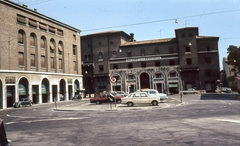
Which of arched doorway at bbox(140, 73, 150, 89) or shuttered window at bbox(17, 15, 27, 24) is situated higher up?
shuttered window at bbox(17, 15, 27, 24)

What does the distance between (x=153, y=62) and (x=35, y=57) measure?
93.3ft

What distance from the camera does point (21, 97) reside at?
37312 mm

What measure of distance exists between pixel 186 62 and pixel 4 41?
39.4 meters

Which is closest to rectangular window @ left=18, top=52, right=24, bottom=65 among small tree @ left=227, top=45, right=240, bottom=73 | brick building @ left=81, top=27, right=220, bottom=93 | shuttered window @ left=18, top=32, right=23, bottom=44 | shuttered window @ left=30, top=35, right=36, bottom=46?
shuttered window @ left=18, top=32, right=23, bottom=44

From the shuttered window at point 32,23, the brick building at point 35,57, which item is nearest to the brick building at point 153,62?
the brick building at point 35,57

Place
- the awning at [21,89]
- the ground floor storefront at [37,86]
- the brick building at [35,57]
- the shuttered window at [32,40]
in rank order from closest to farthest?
the ground floor storefront at [37,86], the brick building at [35,57], the awning at [21,89], the shuttered window at [32,40]

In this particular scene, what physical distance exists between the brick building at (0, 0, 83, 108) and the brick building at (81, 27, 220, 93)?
7607mm

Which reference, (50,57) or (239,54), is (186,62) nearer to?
(239,54)

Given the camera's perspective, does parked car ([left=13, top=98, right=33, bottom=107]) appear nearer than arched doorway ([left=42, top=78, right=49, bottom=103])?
Yes

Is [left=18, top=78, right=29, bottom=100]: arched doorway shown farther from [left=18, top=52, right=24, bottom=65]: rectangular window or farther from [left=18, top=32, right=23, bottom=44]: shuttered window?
[left=18, top=32, right=23, bottom=44]: shuttered window

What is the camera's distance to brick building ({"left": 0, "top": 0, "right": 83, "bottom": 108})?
34250 mm

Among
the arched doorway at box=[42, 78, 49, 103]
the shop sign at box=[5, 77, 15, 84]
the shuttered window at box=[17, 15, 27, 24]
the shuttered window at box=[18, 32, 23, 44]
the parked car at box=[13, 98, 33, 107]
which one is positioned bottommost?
the parked car at box=[13, 98, 33, 107]

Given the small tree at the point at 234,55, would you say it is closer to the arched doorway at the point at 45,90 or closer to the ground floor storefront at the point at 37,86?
the ground floor storefront at the point at 37,86

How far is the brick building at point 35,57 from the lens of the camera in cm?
3425
